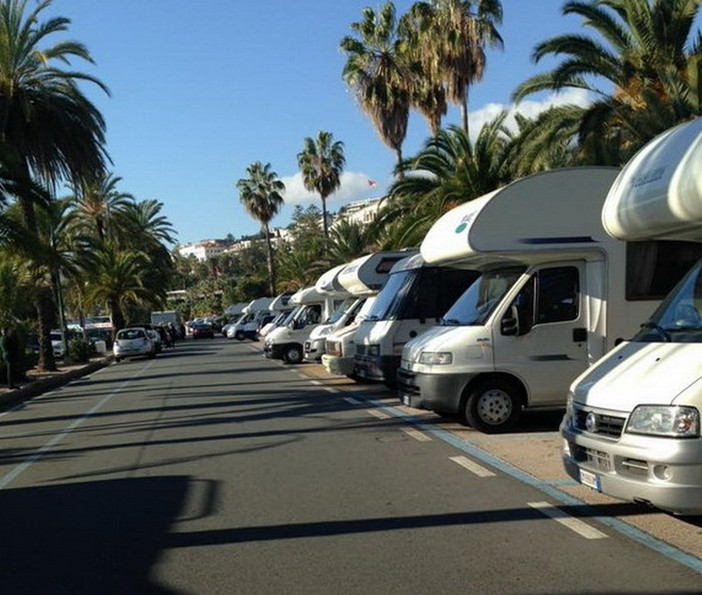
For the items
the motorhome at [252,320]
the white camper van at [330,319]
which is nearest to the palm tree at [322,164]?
the motorhome at [252,320]

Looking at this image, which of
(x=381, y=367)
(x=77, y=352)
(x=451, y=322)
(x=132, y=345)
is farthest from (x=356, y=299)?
(x=77, y=352)

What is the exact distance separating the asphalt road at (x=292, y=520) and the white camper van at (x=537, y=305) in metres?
0.91

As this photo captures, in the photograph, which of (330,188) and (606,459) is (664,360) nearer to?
(606,459)

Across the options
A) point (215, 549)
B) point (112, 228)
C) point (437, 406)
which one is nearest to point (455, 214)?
point (437, 406)

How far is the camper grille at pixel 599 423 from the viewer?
5363mm

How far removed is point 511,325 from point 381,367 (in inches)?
159

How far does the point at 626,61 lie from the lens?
767 inches

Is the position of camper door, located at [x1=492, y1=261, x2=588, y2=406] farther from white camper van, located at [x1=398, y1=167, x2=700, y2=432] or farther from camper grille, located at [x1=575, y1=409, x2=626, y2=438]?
camper grille, located at [x1=575, y1=409, x2=626, y2=438]

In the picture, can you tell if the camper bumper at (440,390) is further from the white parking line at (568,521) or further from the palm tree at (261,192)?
the palm tree at (261,192)

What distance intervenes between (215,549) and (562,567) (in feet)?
8.11

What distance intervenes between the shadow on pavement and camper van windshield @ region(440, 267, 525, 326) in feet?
14.3

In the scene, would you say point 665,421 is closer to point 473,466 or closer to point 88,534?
point 473,466

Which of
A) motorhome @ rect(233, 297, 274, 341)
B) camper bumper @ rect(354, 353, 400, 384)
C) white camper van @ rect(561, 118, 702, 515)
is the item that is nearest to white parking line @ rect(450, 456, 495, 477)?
white camper van @ rect(561, 118, 702, 515)

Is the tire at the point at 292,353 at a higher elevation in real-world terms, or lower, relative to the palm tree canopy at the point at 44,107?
lower
